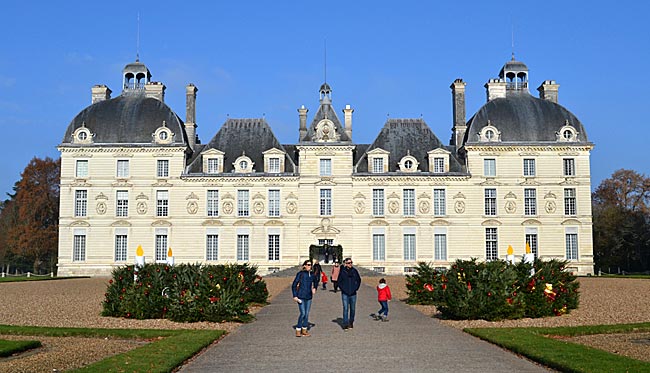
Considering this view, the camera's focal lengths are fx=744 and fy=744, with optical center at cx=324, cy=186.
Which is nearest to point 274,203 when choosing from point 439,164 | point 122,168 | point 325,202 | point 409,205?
point 325,202

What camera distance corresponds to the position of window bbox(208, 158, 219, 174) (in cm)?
4644

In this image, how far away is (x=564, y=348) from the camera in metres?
11.4

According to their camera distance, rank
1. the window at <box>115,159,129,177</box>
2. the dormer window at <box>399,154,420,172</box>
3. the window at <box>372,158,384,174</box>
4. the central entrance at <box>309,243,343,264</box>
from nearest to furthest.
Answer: the central entrance at <box>309,243,343,264</box> → the dormer window at <box>399,154,420,172</box> → the window at <box>372,158,384,174</box> → the window at <box>115,159,129,177</box>

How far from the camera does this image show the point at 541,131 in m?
46.4

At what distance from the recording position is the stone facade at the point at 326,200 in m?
45.8

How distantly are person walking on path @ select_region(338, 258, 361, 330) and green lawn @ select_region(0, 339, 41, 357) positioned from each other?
19.2 ft

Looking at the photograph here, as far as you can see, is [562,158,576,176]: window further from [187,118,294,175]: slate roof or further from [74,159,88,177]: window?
[74,159,88,177]: window

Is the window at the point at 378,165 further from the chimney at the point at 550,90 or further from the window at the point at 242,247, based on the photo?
the chimney at the point at 550,90

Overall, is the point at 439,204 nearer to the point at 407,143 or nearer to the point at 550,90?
the point at 407,143

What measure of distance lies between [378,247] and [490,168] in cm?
854

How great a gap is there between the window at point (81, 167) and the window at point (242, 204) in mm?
9662

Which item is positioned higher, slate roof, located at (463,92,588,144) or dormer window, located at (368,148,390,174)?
slate roof, located at (463,92,588,144)

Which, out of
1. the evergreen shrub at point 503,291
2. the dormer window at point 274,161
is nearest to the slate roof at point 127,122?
the dormer window at point 274,161

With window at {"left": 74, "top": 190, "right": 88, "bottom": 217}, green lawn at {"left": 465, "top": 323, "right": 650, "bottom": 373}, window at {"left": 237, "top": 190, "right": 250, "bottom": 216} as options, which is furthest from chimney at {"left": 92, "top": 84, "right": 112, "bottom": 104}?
green lawn at {"left": 465, "top": 323, "right": 650, "bottom": 373}
